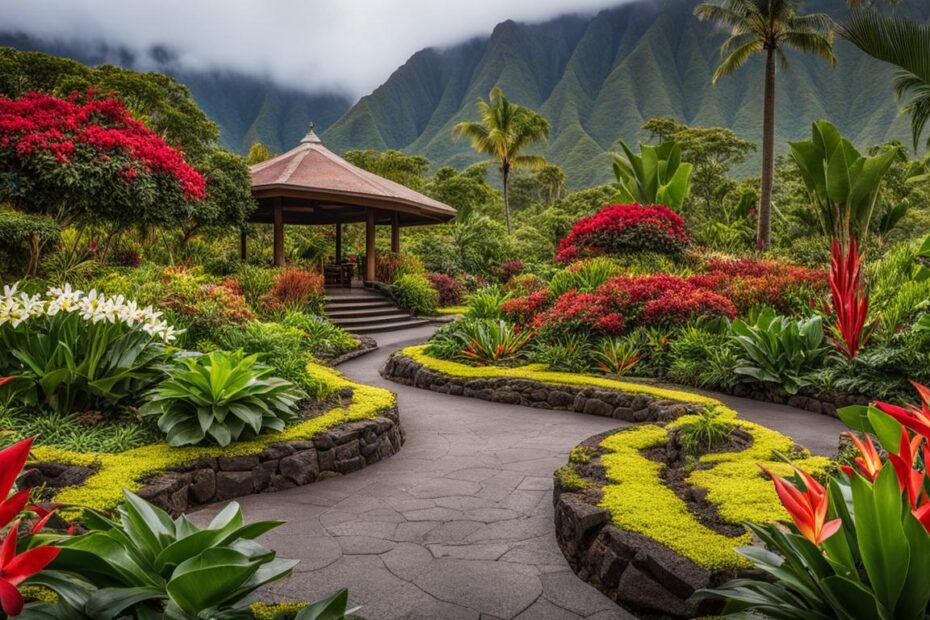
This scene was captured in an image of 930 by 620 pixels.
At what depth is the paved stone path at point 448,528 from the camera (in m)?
2.84

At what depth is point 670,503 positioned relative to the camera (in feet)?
10.7

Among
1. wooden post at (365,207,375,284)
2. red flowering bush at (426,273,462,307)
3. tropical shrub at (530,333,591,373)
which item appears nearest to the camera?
tropical shrub at (530,333,591,373)

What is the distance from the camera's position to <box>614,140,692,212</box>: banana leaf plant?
15.5 meters

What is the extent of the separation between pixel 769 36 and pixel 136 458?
61.3 feet

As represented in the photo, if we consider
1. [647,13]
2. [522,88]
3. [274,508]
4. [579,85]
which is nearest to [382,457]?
[274,508]

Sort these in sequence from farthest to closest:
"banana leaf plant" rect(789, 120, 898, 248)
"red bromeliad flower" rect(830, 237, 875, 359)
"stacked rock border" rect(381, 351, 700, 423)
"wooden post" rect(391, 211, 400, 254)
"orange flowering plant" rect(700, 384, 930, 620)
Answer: "wooden post" rect(391, 211, 400, 254), "banana leaf plant" rect(789, 120, 898, 248), "red bromeliad flower" rect(830, 237, 875, 359), "stacked rock border" rect(381, 351, 700, 423), "orange flowering plant" rect(700, 384, 930, 620)

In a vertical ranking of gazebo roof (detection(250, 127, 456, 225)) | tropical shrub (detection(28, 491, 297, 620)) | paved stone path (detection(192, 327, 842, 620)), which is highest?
gazebo roof (detection(250, 127, 456, 225))

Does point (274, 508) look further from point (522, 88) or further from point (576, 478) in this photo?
point (522, 88)

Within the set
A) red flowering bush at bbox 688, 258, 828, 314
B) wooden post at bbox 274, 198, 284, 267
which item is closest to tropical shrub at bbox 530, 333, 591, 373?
red flowering bush at bbox 688, 258, 828, 314

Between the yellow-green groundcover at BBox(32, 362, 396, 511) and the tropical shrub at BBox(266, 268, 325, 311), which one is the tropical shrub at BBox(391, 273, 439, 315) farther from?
the yellow-green groundcover at BBox(32, 362, 396, 511)

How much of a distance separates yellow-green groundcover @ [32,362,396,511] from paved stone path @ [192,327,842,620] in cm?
42

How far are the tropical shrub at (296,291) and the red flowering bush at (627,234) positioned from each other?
17.6ft

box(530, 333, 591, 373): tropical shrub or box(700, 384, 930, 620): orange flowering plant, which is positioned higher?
box(700, 384, 930, 620): orange flowering plant

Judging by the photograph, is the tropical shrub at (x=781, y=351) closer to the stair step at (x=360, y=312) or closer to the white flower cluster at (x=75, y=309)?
the white flower cluster at (x=75, y=309)
